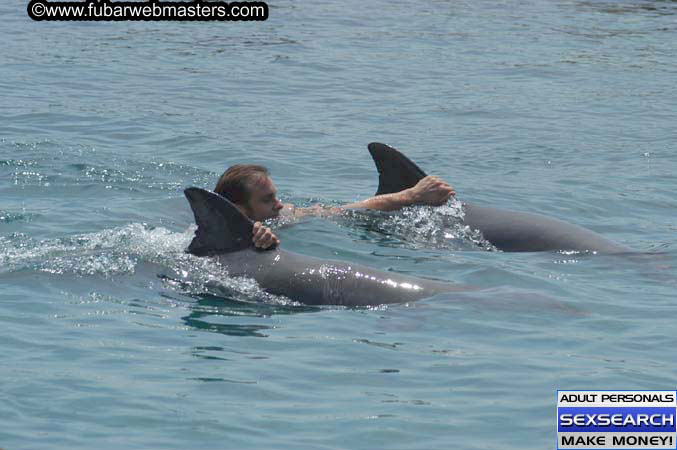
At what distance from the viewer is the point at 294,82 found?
21656mm

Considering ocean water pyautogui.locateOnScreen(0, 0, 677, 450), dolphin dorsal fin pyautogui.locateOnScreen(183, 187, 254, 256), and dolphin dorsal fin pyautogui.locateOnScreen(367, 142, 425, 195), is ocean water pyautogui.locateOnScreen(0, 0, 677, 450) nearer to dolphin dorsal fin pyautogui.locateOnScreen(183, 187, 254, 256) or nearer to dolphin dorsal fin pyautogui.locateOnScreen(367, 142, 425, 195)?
dolphin dorsal fin pyautogui.locateOnScreen(183, 187, 254, 256)

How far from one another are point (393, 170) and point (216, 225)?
316 cm

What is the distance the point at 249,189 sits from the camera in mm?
11461

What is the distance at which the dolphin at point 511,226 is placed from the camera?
11.9 m

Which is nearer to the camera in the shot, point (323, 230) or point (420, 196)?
point (323, 230)

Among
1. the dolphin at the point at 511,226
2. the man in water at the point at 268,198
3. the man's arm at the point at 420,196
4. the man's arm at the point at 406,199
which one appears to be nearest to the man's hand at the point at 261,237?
the man in water at the point at 268,198

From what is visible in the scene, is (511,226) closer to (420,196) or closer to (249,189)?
(420,196)

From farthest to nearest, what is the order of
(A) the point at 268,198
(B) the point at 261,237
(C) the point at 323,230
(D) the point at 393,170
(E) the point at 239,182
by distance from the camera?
(D) the point at 393,170, (C) the point at 323,230, (A) the point at 268,198, (E) the point at 239,182, (B) the point at 261,237

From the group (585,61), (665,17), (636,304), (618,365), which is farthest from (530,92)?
(618,365)

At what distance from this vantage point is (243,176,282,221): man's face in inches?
452

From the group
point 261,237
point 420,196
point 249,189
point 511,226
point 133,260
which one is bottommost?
point 133,260

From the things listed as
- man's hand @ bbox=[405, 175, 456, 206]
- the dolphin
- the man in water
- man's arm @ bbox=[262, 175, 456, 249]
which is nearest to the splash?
the man in water

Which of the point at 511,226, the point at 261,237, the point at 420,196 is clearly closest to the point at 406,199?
the point at 420,196

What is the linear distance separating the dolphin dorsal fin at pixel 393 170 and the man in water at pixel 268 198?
0.09 metres
